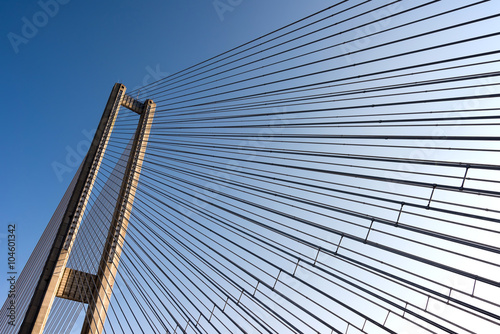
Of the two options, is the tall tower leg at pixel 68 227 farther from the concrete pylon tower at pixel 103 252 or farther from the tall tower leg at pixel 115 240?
the tall tower leg at pixel 115 240

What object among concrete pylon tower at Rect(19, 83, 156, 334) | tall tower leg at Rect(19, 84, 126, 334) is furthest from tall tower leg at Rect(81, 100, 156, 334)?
tall tower leg at Rect(19, 84, 126, 334)

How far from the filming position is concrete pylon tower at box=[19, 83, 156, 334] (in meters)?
5.09

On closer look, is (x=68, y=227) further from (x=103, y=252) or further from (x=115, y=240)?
(x=115, y=240)

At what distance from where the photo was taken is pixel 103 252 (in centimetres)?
547

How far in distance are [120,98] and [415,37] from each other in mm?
6636

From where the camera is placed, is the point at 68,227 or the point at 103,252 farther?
the point at 68,227

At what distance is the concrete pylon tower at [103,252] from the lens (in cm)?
509

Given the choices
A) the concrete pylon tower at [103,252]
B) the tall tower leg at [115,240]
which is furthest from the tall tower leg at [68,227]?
the tall tower leg at [115,240]

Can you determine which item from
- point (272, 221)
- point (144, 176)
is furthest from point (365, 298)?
point (144, 176)

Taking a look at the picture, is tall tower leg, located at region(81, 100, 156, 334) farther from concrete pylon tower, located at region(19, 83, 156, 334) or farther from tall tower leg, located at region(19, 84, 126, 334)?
tall tower leg, located at region(19, 84, 126, 334)

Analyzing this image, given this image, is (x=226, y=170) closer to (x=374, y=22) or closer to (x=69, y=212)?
(x=374, y=22)

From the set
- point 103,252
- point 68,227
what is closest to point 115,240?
point 103,252

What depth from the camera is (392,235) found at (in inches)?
92.0

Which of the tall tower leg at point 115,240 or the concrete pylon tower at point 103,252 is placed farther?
the concrete pylon tower at point 103,252
